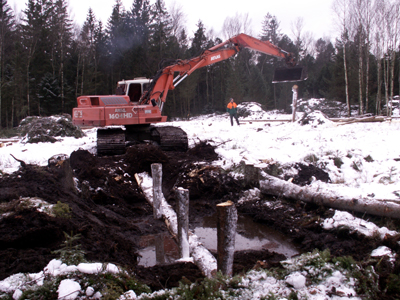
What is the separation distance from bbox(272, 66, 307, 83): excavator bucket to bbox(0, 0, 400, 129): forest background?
33.4 feet

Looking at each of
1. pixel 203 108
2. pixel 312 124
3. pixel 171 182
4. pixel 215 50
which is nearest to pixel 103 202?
pixel 171 182

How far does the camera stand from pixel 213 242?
16.2 feet

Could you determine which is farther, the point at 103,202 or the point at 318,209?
the point at 103,202

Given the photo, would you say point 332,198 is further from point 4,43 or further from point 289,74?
point 4,43

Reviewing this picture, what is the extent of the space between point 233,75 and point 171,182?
28.9 metres

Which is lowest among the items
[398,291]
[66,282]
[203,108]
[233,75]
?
[398,291]

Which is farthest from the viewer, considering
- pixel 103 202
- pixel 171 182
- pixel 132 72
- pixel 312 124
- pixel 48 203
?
pixel 132 72

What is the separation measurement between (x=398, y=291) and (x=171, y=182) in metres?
5.25

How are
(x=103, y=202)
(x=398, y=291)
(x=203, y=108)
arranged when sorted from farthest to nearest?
(x=203, y=108) < (x=103, y=202) < (x=398, y=291)

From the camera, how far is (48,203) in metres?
3.86

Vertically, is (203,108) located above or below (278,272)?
above

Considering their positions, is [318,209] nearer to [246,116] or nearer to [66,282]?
[66,282]

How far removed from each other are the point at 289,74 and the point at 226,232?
1351 centimetres

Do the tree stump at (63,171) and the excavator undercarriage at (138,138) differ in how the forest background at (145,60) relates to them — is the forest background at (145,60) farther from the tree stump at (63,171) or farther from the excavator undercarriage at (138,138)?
the tree stump at (63,171)
